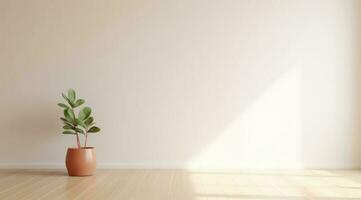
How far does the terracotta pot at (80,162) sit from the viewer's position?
5730 millimetres

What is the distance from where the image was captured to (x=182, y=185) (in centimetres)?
502

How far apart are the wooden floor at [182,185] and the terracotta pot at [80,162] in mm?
101

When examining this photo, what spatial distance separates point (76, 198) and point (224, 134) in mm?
2445

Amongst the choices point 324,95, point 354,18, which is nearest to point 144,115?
point 324,95

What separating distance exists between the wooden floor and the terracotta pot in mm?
101

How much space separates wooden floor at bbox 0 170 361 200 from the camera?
444cm

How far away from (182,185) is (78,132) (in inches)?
58.1

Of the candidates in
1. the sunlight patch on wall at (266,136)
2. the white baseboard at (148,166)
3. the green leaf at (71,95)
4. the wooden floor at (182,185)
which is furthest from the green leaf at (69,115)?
the sunlight patch on wall at (266,136)

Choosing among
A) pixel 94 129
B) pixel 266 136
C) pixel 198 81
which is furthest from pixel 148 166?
pixel 266 136

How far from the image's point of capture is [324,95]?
21.1 feet

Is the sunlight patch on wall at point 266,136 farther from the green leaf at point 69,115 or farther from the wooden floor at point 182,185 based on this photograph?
the green leaf at point 69,115

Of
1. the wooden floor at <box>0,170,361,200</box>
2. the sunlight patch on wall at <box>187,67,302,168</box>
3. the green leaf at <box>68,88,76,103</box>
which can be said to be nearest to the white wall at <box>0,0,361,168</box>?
→ the sunlight patch on wall at <box>187,67,302,168</box>

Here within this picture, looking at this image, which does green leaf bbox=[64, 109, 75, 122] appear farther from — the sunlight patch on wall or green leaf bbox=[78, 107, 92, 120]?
the sunlight patch on wall

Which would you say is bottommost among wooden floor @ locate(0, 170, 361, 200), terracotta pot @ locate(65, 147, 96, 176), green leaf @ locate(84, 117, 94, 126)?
wooden floor @ locate(0, 170, 361, 200)
